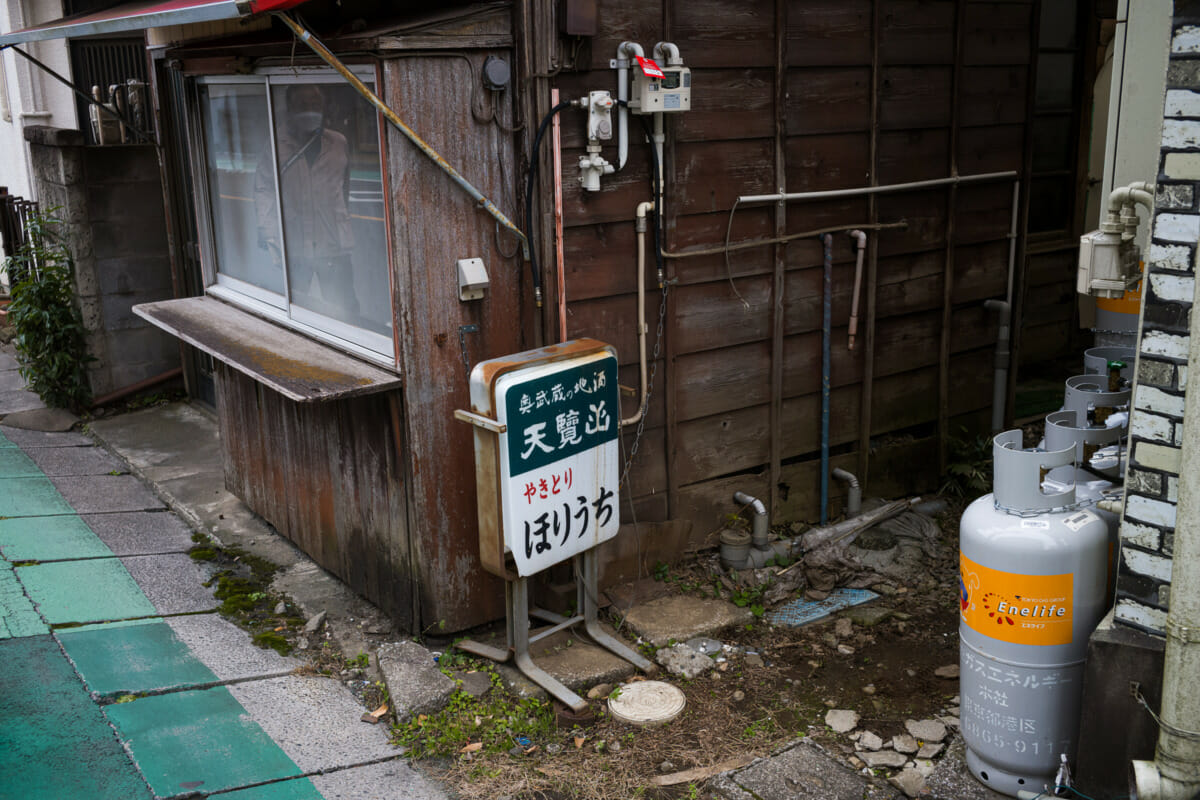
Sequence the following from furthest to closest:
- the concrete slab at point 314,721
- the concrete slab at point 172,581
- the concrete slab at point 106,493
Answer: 1. the concrete slab at point 106,493
2. the concrete slab at point 172,581
3. the concrete slab at point 314,721

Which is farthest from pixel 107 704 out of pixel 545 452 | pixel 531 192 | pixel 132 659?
pixel 531 192

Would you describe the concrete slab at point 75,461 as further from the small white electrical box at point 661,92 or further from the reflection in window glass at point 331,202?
the small white electrical box at point 661,92

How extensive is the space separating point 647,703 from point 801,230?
10.7ft

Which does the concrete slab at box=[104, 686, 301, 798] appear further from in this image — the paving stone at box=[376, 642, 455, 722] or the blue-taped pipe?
the blue-taped pipe

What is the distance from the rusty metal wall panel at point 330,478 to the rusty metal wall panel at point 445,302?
196 mm

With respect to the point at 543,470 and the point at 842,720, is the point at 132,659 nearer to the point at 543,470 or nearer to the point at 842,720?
the point at 543,470

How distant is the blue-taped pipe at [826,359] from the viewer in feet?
23.0

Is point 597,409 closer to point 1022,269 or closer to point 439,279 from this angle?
point 439,279

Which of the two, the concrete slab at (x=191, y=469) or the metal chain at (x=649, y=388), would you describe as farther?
the concrete slab at (x=191, y=469)

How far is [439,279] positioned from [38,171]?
703cm

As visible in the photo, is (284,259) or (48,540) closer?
(284,259)

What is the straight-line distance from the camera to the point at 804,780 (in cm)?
487

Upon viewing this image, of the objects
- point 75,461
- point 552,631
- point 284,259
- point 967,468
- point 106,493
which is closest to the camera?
point 552,631

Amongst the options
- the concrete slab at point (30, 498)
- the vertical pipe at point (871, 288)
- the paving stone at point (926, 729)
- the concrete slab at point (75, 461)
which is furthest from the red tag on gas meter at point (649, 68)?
the concrete slab at point (75, 461)
